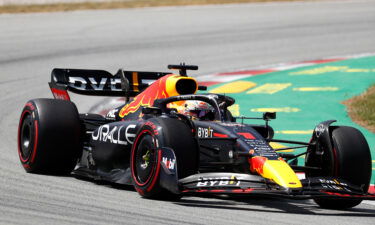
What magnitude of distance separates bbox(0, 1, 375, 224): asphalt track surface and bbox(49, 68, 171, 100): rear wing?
1.11 metres

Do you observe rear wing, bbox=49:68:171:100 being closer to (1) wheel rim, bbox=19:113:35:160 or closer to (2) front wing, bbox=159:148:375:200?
(1) wheel rim, bbox=19:113:35:160

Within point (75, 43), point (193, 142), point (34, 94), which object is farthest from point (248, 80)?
point (193, 142)

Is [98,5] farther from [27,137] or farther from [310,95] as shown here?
[27,137]

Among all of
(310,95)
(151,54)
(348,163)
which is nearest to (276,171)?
(348,163)

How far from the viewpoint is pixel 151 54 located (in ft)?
67.6

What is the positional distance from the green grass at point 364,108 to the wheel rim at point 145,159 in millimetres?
5353

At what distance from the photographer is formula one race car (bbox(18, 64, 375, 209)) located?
8203 mm

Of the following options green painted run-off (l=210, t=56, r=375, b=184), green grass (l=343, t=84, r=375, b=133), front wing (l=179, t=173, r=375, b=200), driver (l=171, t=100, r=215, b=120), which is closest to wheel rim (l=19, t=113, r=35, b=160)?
driver (l=171, t=100, r=215, b=120)

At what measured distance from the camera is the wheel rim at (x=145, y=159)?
8540mm

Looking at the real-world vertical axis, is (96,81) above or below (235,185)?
above

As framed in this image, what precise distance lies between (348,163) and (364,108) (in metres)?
5.76

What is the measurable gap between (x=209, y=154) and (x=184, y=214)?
128cm

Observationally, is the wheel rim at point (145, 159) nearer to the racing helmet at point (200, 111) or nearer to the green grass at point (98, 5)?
the racing helmet at point (200, 111)

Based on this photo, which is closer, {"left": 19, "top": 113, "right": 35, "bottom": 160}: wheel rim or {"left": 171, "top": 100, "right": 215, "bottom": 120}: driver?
{"left": 171, "top": 100, "right": 215, "bottom": 120}: driver
